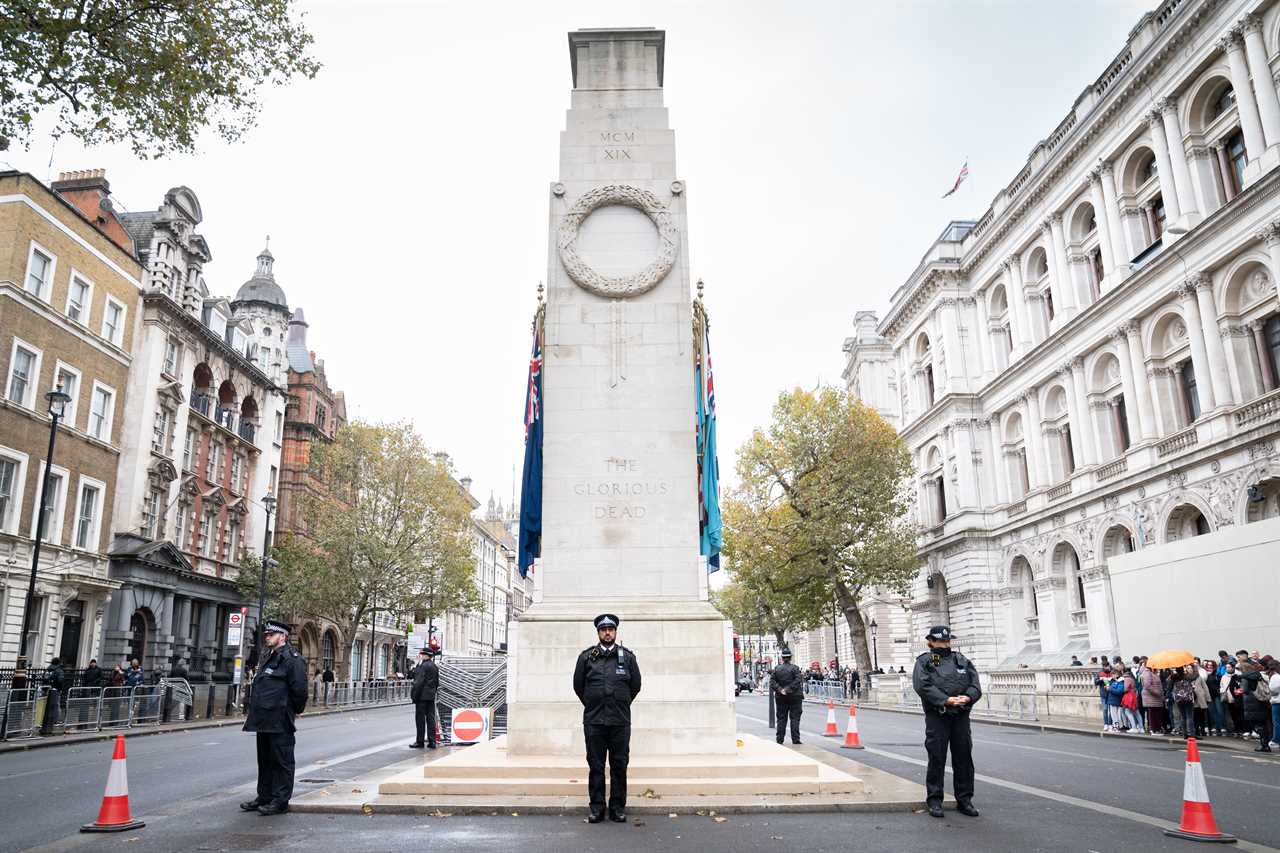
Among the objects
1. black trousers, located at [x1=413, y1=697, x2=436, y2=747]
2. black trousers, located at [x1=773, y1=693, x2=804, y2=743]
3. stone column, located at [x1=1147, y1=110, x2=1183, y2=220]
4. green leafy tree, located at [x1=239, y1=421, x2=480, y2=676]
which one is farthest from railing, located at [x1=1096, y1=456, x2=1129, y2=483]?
black trousers, located at [x1=413, y1=697, x2=436, y2=747]

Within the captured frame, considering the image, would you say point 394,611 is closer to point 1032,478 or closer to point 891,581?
point 891,581

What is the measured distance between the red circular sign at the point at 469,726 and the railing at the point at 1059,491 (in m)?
33.1

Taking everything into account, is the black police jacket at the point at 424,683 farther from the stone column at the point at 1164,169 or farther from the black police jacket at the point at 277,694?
the stone column at the point at 1164,169

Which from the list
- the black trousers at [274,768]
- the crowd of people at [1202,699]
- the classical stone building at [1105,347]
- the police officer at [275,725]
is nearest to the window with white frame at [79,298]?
the police officer at [275,725]

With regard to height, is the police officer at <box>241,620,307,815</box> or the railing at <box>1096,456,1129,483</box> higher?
the railing at <box>1096,456,1129,483</box>

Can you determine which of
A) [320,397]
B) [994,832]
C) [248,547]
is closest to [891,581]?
[248,547]

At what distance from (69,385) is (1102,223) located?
40.7 metres

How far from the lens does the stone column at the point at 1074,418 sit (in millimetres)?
40812

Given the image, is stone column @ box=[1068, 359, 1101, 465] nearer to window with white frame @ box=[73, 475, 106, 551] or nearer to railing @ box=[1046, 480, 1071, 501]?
railing @ box=[1046, 480, 1071, 501]

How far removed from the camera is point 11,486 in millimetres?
30031

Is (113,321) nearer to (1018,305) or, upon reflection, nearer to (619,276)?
(619,276)

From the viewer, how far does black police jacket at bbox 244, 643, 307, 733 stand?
30.6 ft

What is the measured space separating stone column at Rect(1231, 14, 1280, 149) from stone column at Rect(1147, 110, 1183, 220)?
184 inches

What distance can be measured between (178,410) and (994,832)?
39.9 meters
